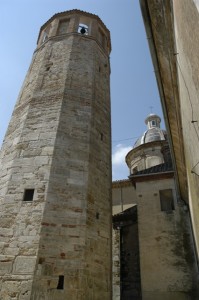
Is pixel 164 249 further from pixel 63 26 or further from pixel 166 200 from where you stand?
pixel 63 26

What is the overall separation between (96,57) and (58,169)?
6.26m

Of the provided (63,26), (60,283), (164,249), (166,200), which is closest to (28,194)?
(60,283)

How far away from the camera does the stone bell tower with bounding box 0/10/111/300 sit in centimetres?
643

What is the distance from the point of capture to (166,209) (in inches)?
453

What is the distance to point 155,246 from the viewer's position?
10.6 metres

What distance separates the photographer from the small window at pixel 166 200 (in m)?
11.5

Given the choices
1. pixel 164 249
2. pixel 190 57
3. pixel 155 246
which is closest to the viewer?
pixel 190 57

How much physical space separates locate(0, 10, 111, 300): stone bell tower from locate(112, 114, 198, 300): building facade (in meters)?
3.09

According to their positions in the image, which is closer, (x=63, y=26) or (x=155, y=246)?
(x=155, y=246)

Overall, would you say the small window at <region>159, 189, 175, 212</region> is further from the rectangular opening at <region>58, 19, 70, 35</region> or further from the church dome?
the church dome

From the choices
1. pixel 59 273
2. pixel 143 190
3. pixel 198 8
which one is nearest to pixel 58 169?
pixel 59 273

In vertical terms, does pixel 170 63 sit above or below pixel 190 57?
above

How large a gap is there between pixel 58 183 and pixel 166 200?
595 centimetres

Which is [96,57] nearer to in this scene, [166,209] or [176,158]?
[176,158]
